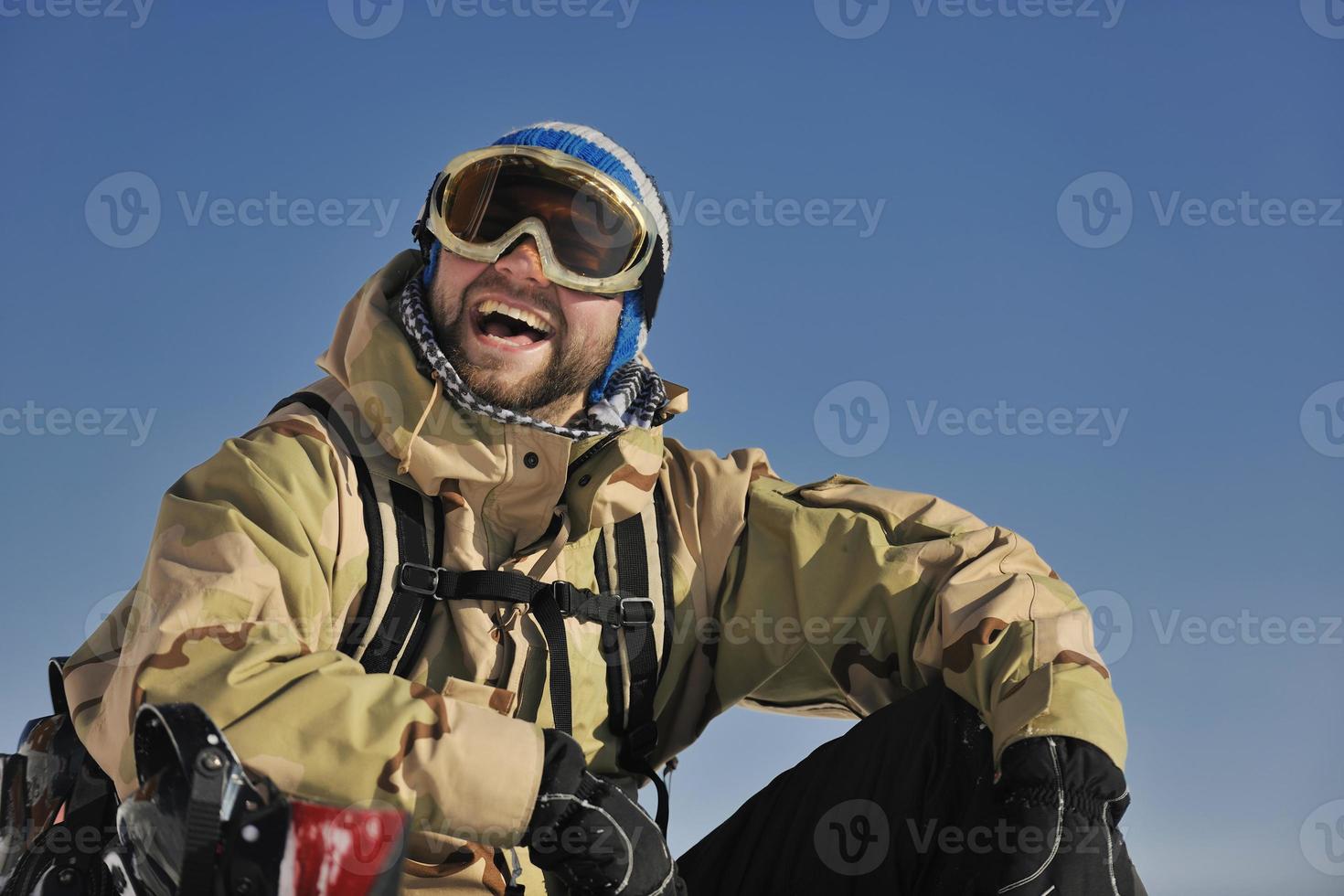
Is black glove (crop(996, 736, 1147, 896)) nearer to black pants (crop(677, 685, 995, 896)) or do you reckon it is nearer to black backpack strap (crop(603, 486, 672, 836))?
black pants (crop(677, 685, 995, 896))

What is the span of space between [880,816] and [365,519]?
57.3 inches

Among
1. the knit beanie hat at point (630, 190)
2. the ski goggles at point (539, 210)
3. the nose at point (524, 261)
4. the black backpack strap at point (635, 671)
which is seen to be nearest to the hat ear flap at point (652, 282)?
the knit beanie hat at point (630, 190)

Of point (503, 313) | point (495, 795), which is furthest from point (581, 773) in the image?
point (503, 313)

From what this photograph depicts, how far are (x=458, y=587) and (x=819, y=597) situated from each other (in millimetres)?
1000

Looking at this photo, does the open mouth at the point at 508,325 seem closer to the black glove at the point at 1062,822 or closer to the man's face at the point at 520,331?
the man's face at the point at 520,331

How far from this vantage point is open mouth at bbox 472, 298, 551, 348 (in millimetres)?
3438

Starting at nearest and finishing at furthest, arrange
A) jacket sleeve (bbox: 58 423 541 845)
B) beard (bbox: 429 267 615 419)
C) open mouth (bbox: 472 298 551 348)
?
1. jacket sleeve (bbox: 58 423 541 845)
2. beard (bbox: 429 267 615 419)
3. open mouth (bbox: 472 298 551 348)

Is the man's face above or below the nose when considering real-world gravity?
below

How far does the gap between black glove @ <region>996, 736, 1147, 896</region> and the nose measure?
6.00ft

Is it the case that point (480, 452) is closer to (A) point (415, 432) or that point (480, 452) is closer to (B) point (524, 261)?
(A) point (415, 432)

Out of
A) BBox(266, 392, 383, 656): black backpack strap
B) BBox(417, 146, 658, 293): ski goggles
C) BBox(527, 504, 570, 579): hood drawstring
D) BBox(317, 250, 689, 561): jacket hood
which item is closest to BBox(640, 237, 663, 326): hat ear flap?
BBox(417, 146, 658, 293): ski goggles

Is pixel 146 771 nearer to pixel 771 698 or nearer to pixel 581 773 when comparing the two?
pixel 581 773

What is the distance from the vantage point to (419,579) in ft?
9.73

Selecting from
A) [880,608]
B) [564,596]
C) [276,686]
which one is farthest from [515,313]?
[276,686]
